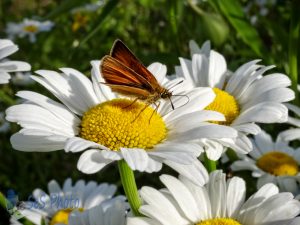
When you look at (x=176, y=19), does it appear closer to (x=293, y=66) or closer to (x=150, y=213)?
(x=293, y=66)

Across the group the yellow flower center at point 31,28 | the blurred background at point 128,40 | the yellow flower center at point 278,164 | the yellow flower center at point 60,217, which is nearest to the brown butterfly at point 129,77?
the blurred background at point 128,40

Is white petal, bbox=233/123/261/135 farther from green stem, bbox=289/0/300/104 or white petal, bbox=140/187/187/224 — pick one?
green stem, bbox=289/0/300/104

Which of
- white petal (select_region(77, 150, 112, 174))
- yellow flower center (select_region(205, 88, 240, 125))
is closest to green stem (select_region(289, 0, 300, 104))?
yellow flower center (select_region(205, 88, 240, 125))

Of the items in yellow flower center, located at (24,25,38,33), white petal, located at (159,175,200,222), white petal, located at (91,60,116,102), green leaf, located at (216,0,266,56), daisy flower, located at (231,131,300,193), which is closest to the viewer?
white petal, located at (159,175,200,222)

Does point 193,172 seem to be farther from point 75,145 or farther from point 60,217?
point 60,217

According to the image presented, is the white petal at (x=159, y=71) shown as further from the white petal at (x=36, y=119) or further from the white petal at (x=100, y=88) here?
the white petal at (x=36, y=119)

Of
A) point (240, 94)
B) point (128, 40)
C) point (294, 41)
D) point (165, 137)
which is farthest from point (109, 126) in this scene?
point (128, 40)

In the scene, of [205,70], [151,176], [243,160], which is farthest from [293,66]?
[151,176]
